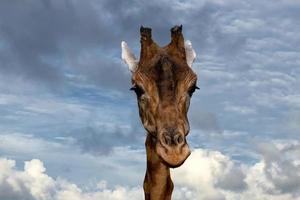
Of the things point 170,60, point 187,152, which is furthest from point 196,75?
point 187,152

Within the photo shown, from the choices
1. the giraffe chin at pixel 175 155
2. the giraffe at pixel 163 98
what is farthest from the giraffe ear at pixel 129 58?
the giraffe chin at pixel 175 155

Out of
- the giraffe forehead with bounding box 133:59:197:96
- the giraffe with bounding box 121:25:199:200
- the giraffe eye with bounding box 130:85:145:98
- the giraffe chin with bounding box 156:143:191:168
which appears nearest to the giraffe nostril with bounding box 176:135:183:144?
the giraffe with bounding box 121:25:199:200

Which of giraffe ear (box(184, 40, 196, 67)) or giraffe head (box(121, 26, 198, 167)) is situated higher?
giraffe ear (box(184, 40, 196, 67))

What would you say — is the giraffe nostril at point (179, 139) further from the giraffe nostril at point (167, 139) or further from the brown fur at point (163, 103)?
the giraffe nostril at point (167, 139)

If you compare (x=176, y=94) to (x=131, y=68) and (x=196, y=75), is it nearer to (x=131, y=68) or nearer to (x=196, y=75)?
(x=196, y=75)

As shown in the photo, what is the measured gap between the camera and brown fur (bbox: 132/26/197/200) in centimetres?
1254

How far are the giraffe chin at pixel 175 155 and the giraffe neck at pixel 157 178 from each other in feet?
10.1

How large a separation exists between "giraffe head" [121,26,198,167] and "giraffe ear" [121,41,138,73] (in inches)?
1.6

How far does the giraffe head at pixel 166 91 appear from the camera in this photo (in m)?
12.5

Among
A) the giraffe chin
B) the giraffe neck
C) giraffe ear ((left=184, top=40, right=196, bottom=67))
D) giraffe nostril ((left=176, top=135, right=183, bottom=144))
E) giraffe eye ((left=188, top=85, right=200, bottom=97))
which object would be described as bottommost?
the giraffe chin

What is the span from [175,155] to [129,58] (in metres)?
4.41

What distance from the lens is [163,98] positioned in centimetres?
1371

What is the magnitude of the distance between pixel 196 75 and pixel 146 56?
4.23 ft

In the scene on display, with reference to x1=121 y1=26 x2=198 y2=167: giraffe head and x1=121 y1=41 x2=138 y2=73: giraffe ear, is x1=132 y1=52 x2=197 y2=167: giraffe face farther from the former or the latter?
x1=121 y1=41 x2=138 y2=73: giraffe ear
